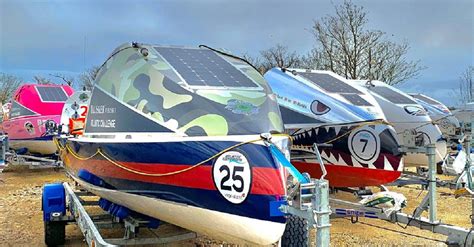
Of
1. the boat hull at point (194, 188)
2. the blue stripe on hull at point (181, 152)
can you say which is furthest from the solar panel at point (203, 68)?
the boat hull at point (194, 188)

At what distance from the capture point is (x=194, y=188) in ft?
15.3

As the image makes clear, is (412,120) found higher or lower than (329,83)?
lower

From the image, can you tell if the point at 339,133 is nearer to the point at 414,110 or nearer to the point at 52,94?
the point at 414,110

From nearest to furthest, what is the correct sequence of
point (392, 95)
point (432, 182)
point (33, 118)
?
point (432, 182) < point (392, 95) < point (33, 118)

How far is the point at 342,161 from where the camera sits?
8.57m

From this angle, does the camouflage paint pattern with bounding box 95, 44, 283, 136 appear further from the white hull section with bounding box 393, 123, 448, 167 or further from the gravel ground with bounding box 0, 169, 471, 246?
the white hull section with bounding box 393, 123, 448, 167

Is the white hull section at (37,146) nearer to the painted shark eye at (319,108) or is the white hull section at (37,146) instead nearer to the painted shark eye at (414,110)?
the painted shark eye at (319,108)

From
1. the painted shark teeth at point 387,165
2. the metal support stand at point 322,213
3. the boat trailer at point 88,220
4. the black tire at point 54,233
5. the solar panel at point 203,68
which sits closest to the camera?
the metal support stand at point 322,213

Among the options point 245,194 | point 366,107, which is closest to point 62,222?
point 245,194

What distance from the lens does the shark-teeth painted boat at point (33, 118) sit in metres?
16.1

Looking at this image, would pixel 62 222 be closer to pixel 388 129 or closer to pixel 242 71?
pixel 242 71

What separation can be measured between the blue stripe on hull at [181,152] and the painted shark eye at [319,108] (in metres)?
3.75

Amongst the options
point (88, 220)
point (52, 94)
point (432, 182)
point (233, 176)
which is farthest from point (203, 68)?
point (52, 94)

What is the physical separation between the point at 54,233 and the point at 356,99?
5036 mm
